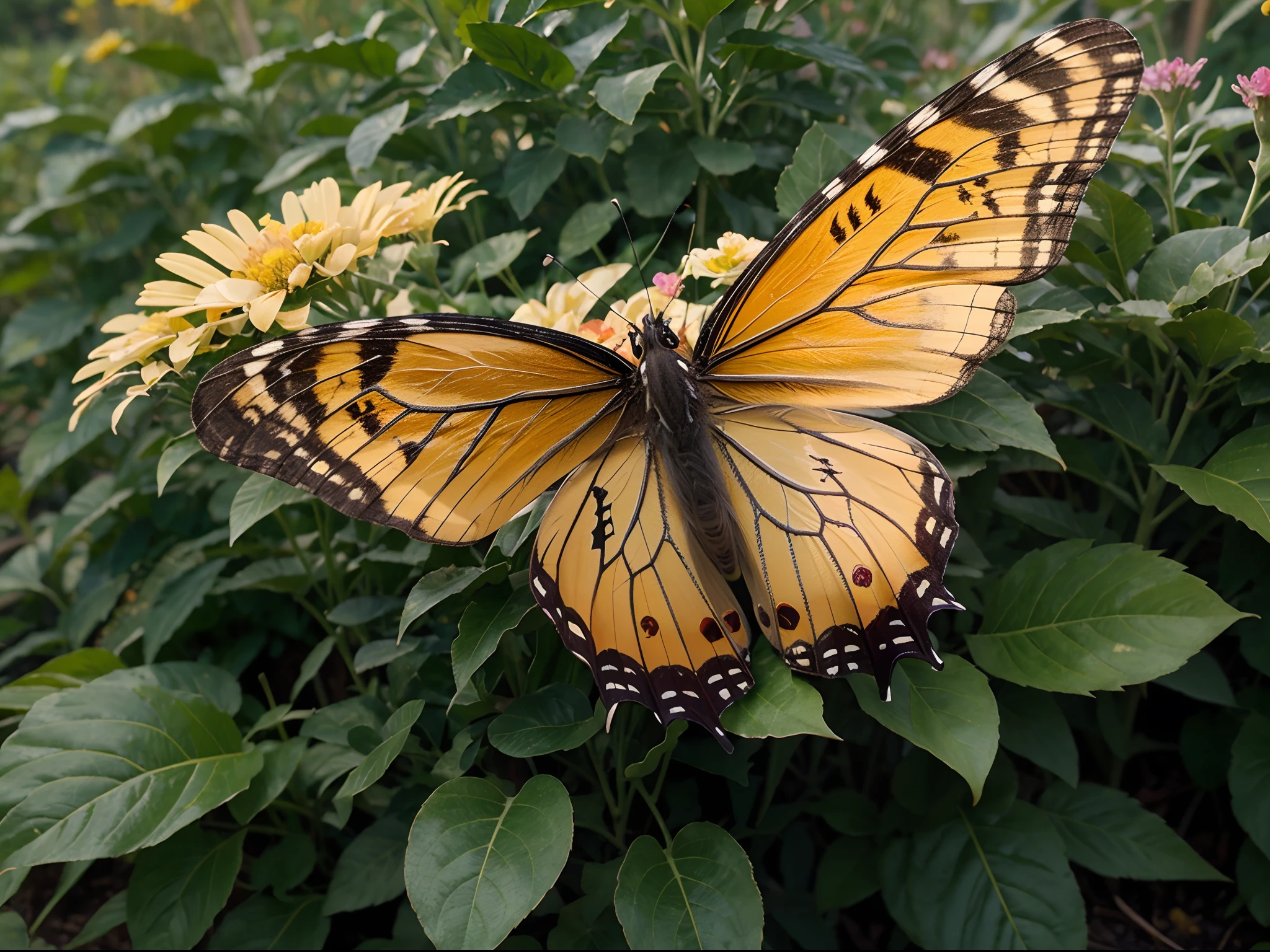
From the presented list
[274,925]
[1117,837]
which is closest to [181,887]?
[274,925]

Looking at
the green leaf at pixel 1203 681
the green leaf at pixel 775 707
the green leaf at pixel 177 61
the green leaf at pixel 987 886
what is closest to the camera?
the green leaf at pixel 775 707

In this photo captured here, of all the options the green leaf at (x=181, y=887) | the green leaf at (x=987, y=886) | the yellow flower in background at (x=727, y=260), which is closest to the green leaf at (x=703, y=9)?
the yellow flower in background at (x=727, y=260)

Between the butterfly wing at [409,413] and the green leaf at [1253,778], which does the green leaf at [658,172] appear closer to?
the butterfly wing at [409,413]

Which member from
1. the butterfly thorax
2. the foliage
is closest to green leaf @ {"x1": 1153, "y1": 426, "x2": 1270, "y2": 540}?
the foliage

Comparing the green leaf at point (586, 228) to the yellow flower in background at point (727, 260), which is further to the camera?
the green leaf at point (586, 228)

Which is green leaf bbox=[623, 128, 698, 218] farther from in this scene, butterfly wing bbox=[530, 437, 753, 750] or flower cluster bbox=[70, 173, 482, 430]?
butterfly wing bbox=[530, 437, 753, 750]

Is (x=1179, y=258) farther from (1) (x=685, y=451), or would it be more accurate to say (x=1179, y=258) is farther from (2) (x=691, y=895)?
(2) (x=691, y=895)
